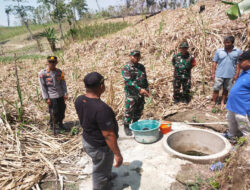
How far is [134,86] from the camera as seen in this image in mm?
3518

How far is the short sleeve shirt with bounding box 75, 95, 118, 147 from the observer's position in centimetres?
180

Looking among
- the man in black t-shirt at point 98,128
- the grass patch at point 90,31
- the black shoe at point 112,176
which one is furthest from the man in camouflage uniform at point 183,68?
the grass patch at point 90,31

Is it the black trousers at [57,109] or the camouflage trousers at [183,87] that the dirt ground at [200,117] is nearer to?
the camouflage trousers at [183,87]

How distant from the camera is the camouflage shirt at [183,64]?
14.9 ft

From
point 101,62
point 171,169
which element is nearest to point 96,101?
point 171,169

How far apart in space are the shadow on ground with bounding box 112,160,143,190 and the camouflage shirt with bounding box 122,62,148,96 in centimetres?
136

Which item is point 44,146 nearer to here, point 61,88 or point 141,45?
point 61,88

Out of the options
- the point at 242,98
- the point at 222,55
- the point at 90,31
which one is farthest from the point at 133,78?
the point at 90,31

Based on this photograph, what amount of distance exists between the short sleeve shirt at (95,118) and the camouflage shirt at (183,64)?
10.5 feet

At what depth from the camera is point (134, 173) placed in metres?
2.74

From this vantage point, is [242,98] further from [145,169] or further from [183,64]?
[183,64]

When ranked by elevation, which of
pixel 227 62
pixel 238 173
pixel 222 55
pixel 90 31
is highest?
pixel 90 31

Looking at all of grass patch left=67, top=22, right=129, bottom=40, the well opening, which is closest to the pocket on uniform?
the well opening

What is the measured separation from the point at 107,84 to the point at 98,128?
4.61 meters
